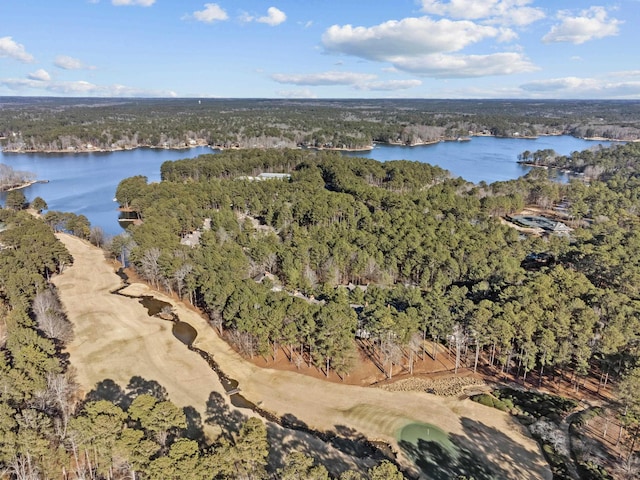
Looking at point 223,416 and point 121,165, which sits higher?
point 121,165

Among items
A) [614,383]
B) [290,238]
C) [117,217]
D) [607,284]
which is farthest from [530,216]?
[117,217]

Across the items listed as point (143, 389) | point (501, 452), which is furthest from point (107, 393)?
point (501, 452)

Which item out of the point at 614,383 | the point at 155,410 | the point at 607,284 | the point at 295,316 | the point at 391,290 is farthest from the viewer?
the point at 607,284

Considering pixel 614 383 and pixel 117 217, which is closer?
pixel 614 383

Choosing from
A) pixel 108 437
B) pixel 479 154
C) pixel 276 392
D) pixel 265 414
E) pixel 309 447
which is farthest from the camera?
pixel 479 154

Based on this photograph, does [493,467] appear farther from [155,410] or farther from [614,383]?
[155,410]

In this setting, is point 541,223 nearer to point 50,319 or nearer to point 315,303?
point 315,303

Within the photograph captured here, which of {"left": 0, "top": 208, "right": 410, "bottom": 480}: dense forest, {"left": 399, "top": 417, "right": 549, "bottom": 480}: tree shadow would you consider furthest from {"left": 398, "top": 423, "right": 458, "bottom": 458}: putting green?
{"left": 0, "top": 208, "right": 410, "bottom": 480}: dense forest
